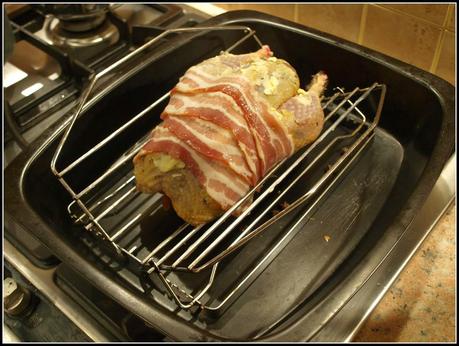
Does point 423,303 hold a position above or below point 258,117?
below

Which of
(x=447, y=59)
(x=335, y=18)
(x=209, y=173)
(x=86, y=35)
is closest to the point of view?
(x=209, y=173)

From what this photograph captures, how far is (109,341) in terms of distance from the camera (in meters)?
0.69

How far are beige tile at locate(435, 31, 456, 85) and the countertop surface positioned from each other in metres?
0.36

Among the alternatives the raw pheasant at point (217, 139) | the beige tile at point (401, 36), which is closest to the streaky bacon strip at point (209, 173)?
the raw pheasant at point (217, 139)

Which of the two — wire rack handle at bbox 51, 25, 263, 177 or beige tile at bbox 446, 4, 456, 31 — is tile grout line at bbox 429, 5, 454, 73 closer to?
beige tile at bbox 446, 4, 456, 31

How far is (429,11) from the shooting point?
0.91 metres

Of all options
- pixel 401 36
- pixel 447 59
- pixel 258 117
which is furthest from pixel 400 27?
pixel 258 117

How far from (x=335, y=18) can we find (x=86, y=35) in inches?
26.8

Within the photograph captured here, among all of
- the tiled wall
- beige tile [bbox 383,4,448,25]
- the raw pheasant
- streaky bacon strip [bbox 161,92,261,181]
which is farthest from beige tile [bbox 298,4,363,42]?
streaky bacon strip [bbox 161,92,261,181]

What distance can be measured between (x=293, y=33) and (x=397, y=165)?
0.36 m

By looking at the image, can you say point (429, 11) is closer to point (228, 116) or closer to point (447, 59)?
point (447, 59)

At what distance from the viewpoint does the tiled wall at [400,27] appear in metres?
0.91

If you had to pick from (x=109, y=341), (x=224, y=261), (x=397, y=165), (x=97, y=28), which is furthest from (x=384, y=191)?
(x=97, y=28)

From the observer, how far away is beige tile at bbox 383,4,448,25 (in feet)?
2.93
